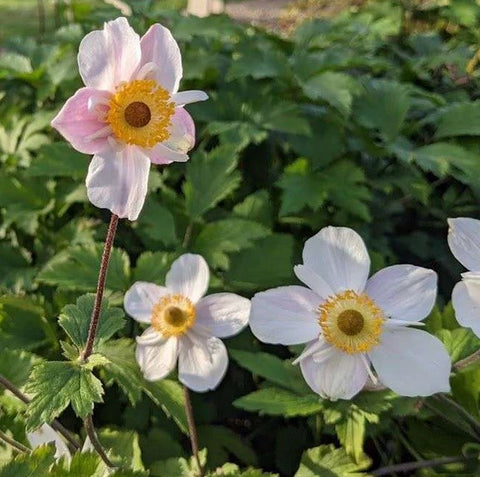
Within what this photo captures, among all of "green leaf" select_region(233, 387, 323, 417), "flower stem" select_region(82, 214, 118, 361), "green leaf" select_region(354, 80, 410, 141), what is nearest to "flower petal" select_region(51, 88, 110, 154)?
"flower stem" select_region(82, 214, 118, 361)

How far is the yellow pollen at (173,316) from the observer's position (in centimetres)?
119

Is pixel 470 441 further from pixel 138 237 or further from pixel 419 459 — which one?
pixel 138 237

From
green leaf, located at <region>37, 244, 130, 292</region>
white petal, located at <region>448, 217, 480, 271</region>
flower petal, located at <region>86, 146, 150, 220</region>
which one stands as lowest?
green leaf, located at <region>37, 244, 130, 292</region>

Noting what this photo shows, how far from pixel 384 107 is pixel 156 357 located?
1.11 meters

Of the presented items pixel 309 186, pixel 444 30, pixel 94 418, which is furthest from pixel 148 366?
pixel 444 30

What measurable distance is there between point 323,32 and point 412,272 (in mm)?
1600

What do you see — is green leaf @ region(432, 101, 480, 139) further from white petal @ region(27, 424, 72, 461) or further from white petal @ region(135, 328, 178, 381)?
white petal @ region(27, 424, 72, 461)

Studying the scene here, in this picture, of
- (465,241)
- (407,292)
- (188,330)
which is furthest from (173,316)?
(465,241)

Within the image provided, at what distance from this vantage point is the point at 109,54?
0.94 meters

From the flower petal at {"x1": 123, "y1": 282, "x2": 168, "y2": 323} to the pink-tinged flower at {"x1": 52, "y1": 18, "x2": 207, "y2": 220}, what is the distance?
0.32m

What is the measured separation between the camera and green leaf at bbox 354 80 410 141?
1927mm

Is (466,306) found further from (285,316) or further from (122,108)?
(122,108)

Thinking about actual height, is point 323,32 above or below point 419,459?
above

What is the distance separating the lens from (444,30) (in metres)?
3.13
